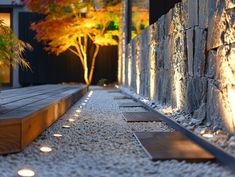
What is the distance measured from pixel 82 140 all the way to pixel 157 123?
1.27 m

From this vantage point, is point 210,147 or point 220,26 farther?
point 220,26

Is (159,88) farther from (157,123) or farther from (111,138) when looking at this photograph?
(111,138)

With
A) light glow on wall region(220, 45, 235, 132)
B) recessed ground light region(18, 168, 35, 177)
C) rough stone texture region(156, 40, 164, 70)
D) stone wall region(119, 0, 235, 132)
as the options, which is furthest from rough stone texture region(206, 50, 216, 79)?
rough stone texture region(156, 40, 164, 70)

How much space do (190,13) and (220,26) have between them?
40.8 inches

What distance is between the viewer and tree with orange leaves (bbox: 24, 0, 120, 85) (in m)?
13.0

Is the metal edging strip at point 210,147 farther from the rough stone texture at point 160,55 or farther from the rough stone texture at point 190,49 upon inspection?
the rough stone texture at point 160,55

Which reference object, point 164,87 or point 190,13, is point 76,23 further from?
point 190,13

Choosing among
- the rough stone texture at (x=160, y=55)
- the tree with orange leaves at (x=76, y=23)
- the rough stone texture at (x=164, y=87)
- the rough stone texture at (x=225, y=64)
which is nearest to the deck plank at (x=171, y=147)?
the rough stone texture at (x=225, y=64)

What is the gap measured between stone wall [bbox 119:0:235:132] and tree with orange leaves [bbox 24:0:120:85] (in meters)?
7.49

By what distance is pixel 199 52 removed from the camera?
350cm

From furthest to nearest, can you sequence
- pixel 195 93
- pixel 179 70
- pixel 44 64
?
1. pixel 44 64
2. pixel 179 70
3. pixel 195 93

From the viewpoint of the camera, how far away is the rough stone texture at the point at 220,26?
2.68 metres

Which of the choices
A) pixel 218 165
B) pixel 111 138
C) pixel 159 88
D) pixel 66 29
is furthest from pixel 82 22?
pixel 218 165

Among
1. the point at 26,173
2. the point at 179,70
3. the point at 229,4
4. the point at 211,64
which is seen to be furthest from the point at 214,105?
the point at 26,173
